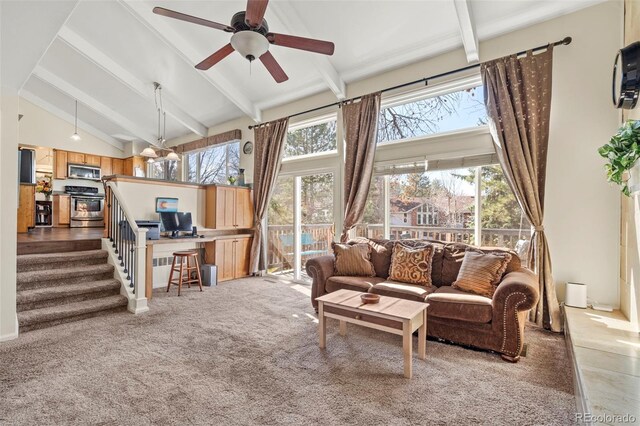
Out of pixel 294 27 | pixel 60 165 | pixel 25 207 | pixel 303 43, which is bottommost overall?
pixel 25 207

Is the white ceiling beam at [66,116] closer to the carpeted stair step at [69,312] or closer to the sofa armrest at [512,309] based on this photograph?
the carpeted stair step at [69,312]

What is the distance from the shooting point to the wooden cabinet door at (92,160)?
27.6 ft

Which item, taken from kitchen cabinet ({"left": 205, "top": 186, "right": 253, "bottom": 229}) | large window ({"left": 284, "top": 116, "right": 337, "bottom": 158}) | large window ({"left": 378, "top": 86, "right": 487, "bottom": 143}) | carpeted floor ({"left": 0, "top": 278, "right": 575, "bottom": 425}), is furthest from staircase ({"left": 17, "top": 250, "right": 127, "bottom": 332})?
large window ({"left": 378, "top": 86, "right": 487, "bottom": 143})

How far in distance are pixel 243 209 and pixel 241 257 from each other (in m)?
1.00

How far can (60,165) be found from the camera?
788cm

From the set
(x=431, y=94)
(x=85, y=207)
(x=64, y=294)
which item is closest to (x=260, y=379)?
(x=64, y=294)

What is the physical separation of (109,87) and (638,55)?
8.05 metres

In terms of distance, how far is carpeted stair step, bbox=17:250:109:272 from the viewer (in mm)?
3658

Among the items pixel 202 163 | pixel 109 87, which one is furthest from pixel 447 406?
pixel 109 87

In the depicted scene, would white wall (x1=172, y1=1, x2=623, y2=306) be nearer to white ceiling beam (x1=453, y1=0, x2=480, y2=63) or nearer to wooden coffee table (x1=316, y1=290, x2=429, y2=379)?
white ceiling beam (x1=453, y1=0, x2=480, y2=63)

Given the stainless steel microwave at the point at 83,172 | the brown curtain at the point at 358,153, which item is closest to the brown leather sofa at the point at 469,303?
the brown curtain at the point at 358,153

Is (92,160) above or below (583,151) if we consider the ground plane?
above

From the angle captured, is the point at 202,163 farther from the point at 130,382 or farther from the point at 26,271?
the point at 130,382

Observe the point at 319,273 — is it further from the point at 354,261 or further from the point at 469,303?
the point at 469,303
